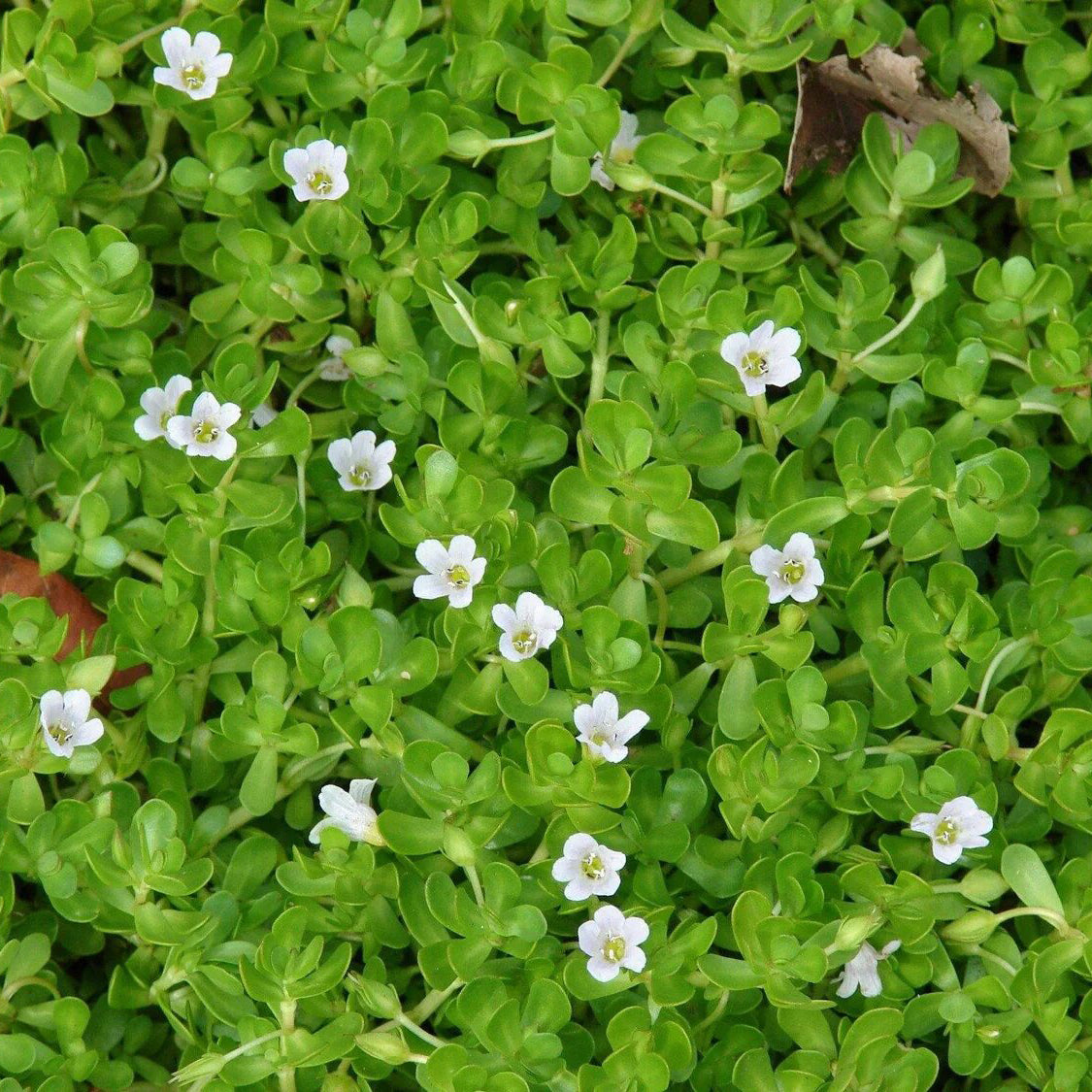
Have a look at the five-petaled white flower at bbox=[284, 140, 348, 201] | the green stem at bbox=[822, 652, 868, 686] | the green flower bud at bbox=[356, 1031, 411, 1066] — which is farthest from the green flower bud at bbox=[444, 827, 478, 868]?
the five-petaled white flower at bbox=[284, 140, 348, 201]

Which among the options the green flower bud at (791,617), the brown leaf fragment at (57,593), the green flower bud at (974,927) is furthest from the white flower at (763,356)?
the brown leaf fragment at (57,593)

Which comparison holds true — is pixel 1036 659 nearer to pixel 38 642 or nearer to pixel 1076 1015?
pixel 1076 1015

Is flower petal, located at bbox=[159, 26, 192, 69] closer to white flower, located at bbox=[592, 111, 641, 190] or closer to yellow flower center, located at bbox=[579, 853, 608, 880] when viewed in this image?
white flower, located at bbox=[592, 111, 641, 190]

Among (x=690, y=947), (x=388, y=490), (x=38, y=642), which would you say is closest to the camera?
(x=690, y=947)

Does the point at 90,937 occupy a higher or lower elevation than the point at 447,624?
lower

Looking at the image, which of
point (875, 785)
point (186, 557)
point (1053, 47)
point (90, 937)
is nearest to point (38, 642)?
point (186, 557)
